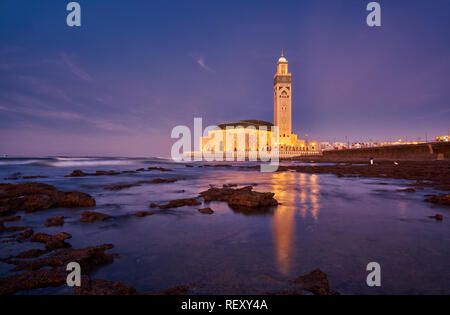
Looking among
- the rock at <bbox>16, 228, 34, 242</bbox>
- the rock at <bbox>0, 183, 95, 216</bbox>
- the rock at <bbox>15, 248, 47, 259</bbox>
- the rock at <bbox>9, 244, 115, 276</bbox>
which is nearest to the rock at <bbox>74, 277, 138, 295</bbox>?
the rock at <bbox>9, 244, 115, 276</bbox>

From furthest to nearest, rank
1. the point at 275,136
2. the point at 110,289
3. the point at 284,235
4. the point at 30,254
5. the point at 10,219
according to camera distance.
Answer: the point at 275,136 → the point at 10,219 → the point at 284,235 → the point at 30,254 → the point at 110,289

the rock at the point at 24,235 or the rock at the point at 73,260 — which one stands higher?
the rock at the point at 73,260

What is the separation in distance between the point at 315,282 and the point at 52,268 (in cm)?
389

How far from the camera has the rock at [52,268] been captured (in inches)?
109

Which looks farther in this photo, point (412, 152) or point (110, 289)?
point (412, 152)

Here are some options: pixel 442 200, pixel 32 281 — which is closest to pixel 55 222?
pixel 32 281

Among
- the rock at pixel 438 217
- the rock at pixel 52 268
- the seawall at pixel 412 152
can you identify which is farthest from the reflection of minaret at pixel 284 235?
the seawall at pixel 412 152

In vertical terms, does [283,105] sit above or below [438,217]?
above

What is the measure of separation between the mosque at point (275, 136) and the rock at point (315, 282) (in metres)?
90.0

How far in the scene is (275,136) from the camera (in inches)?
4035

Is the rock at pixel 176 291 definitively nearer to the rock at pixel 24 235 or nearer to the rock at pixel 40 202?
the rock at pixel 24 235

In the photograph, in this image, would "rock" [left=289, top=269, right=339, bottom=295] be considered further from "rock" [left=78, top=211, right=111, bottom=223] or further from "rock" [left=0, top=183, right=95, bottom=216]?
"rock" [left=0, top=183, right=95, bottom=216]

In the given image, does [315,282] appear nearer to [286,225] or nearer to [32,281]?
[286,225]
